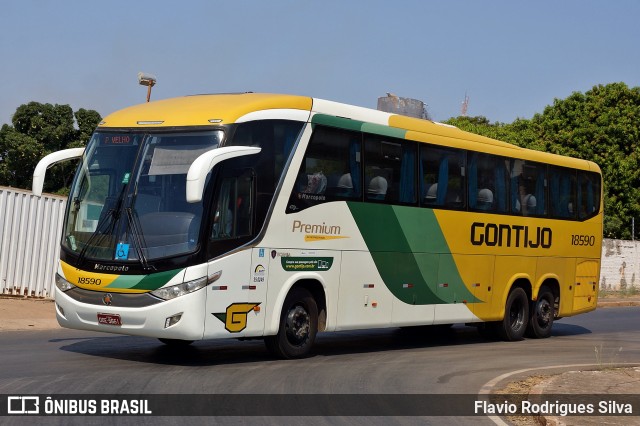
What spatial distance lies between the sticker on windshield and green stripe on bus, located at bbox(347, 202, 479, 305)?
12.7ft

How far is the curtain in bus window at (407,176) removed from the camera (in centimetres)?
1675

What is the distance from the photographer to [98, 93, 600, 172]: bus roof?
13.6m

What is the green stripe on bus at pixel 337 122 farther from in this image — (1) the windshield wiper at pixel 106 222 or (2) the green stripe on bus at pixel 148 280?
(2) the green stripe on bus at pixel 148 280

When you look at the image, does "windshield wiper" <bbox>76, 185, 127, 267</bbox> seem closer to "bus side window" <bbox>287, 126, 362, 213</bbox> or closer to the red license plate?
the red license plate

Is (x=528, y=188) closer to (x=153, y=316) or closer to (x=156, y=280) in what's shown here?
(x=156, y=280)

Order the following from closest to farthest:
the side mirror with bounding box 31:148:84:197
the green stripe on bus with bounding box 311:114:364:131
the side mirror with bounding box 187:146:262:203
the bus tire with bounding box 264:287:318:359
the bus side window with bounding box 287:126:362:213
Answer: the side mirror with bounding box 187:146:262:203 < the side mirror with bounding box 31:148:84:197 < the bus tire with bounding box 264:287:318:359 < the bus side window with bounding box 287:126:362:213 < the green stripe on bus with bounding box 311:114:364:131

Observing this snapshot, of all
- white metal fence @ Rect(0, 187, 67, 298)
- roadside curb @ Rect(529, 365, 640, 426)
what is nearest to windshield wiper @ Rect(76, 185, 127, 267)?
roadside curb @ Rect(529, 365, 640, 426)

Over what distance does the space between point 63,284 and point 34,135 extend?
100 feet

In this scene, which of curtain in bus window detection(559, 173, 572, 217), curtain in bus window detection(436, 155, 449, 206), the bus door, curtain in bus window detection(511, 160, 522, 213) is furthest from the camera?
curtain in bus window detection(559, 173, 572, 217)

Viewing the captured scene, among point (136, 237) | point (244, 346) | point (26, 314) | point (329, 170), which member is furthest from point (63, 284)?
point (26, 314)

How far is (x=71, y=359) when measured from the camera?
44.0 feet

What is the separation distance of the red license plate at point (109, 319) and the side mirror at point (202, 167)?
6.29ft

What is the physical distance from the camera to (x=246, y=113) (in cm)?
1365

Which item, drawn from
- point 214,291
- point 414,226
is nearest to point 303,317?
point 214,291
